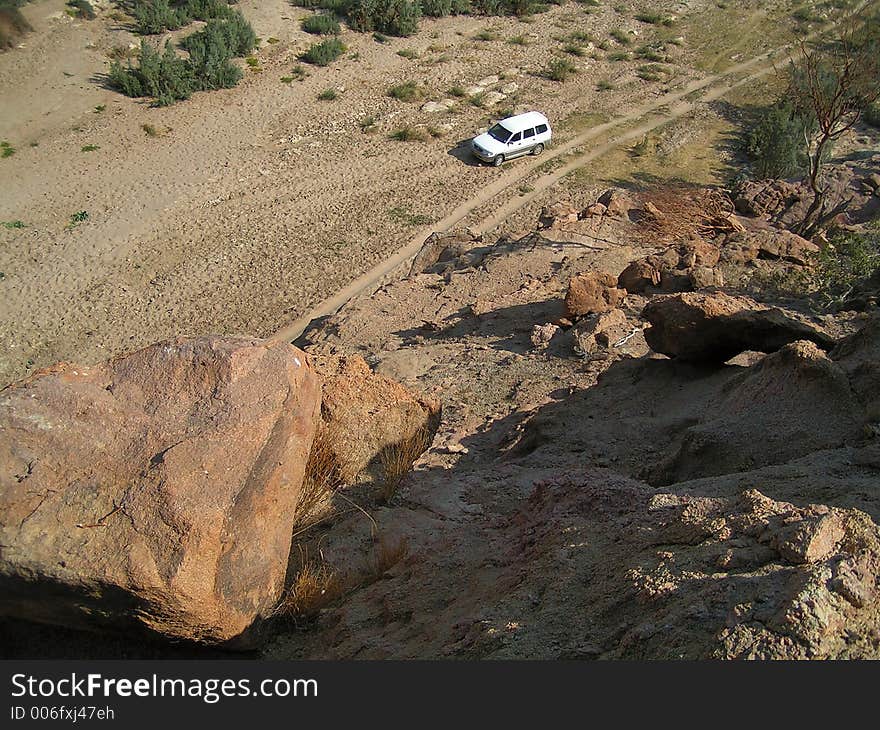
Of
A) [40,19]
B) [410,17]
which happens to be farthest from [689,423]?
[40,19]

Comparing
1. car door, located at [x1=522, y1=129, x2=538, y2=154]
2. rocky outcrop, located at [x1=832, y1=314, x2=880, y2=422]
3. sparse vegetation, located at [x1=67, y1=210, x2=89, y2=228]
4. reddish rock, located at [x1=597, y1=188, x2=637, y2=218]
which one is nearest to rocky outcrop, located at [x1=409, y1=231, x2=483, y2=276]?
reddish rock, located at [x1=597, y1=188, x2=637, y2=218]

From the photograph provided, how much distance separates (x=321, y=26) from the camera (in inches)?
1088

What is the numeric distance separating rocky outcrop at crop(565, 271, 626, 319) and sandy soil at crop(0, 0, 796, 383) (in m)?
6.92

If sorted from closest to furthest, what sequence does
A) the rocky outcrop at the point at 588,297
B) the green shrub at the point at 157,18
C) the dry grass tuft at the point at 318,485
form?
the dry grass tuft at the point at 318,485 < the rocky outcrop at the point at 588,297 < the green shrub at the point at 157,18

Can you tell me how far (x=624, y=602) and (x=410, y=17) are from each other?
28.8 metres

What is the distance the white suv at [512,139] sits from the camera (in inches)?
864

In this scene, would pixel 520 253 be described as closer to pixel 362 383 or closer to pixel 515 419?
pixel 515 419

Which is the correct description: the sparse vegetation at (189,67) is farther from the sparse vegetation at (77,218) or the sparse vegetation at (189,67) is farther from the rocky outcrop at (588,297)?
the rocky outcrop at (588,297)

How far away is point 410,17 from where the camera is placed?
28891 millimetres

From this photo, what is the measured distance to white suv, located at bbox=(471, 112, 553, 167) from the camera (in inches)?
864

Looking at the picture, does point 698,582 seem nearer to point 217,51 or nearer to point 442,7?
point 217,51

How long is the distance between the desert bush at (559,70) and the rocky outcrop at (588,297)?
17.1 metres

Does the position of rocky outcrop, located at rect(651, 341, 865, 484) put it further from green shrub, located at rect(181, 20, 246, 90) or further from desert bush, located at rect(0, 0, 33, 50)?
desert bush, located at rect(0, 0, 33, 50)

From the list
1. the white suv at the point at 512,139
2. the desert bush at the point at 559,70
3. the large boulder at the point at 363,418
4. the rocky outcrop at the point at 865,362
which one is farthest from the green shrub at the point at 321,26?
the rocky outcrop at the point at 865,362
